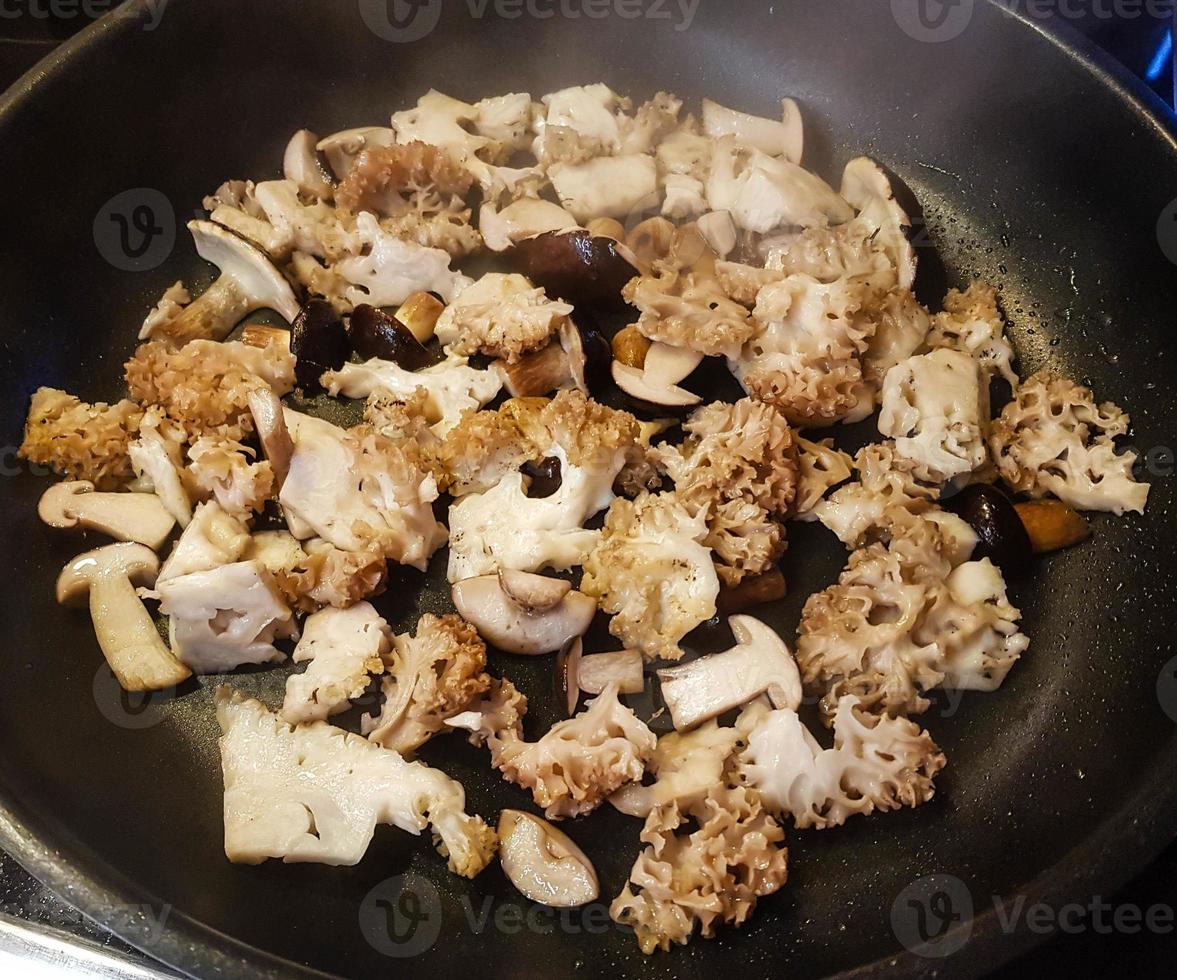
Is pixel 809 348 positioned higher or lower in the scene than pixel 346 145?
higher

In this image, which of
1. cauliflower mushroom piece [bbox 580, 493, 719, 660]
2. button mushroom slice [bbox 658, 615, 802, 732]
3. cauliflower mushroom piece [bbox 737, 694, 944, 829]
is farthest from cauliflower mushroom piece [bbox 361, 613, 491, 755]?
cauliflower mushroom piece [bbox 737, 694, 944, 829]

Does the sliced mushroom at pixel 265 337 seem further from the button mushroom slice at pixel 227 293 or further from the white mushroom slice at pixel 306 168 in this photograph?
the white mushroom slice at pixel 306 168

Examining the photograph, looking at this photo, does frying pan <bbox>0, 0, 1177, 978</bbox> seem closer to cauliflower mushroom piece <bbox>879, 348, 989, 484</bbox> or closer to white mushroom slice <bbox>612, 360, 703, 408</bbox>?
cauliflower mushroom piece <bbox>879, 348, 989, 484</bbox>

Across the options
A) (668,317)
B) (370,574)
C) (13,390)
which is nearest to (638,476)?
(668,317)

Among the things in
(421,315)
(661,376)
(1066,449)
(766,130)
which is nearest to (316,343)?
(421,315)

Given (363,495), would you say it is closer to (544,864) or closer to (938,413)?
(544,864)

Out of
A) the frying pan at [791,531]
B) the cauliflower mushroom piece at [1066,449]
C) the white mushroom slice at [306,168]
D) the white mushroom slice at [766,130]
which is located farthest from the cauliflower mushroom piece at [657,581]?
the white mushroom slice at [306,168]
